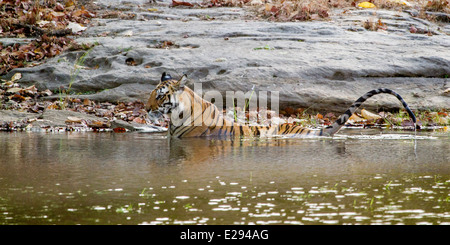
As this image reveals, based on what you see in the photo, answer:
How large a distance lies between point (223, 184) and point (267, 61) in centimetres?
823

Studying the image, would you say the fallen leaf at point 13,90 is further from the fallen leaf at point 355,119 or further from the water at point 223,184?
the fallen leaf at point 355,119

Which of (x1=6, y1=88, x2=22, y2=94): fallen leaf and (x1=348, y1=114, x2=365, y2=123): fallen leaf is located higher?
(x1=6, y1=88, x2=22, y2=94): fallen leaf

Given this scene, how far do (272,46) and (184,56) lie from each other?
2032 millimetres

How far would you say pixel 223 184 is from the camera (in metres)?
3.67

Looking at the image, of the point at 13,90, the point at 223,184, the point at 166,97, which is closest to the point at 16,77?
the point at 13,90

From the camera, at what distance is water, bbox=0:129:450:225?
2.83 m

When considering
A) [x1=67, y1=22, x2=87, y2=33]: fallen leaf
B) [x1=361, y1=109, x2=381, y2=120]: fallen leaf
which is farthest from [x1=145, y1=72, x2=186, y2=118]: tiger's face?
[x1=67, y1=22, x2=87, y2=33]: fallen leaf

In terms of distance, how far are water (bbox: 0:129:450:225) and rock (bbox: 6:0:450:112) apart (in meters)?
4.77

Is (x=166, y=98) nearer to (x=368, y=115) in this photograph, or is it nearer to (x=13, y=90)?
(x=368, y=115)

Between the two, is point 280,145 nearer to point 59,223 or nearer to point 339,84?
point 59,223

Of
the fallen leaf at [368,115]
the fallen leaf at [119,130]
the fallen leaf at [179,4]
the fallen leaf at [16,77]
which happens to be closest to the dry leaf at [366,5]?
the fallen leaf at [179,4]

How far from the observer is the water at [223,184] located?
283 cm

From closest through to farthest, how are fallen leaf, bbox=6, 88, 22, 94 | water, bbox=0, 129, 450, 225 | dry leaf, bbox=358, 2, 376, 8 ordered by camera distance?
water, bbox=0, 129, 450, 225 → fallen leaf, bbox=6, 88, 22, 94 → dry leaf, bbox=358, 2, 376, 8

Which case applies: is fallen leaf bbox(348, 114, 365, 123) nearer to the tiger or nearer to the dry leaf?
the tiger
